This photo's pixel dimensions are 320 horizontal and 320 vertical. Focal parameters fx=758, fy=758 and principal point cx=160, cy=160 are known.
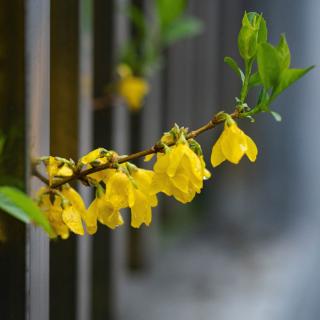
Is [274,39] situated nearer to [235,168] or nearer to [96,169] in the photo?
[235,168]

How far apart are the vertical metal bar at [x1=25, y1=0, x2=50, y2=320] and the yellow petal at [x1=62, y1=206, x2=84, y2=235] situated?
84 mm

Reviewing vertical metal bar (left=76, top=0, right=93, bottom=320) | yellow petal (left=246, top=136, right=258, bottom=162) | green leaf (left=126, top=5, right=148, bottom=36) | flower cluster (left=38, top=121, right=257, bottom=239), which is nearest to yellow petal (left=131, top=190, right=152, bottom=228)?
flower cluster (left=38, top=121, right=257, bottom=239)

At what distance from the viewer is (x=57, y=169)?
2.64ft

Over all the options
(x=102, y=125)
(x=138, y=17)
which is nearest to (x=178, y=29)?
(x=138, y=17)

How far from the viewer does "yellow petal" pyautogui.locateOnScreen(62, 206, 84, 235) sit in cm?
79

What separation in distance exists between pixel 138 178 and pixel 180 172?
7 cm

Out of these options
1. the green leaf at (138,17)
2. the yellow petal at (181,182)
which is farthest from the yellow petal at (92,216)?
the green leaf at (138,17)

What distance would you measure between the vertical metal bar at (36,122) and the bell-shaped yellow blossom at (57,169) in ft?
0.19

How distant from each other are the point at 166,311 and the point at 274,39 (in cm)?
161

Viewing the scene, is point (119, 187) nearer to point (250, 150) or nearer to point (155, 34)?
point (250, 150)

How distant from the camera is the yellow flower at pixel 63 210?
31.1 inches

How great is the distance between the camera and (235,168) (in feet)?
11.4

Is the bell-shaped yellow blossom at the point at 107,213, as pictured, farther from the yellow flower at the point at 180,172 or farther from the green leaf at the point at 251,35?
the green leaf at the point at 251,35

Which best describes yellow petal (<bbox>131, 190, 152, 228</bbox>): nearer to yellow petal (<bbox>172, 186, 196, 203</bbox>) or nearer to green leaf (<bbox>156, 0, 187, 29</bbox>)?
yellow petal (<bbox>172, 186, 196, 203</bbox>)
